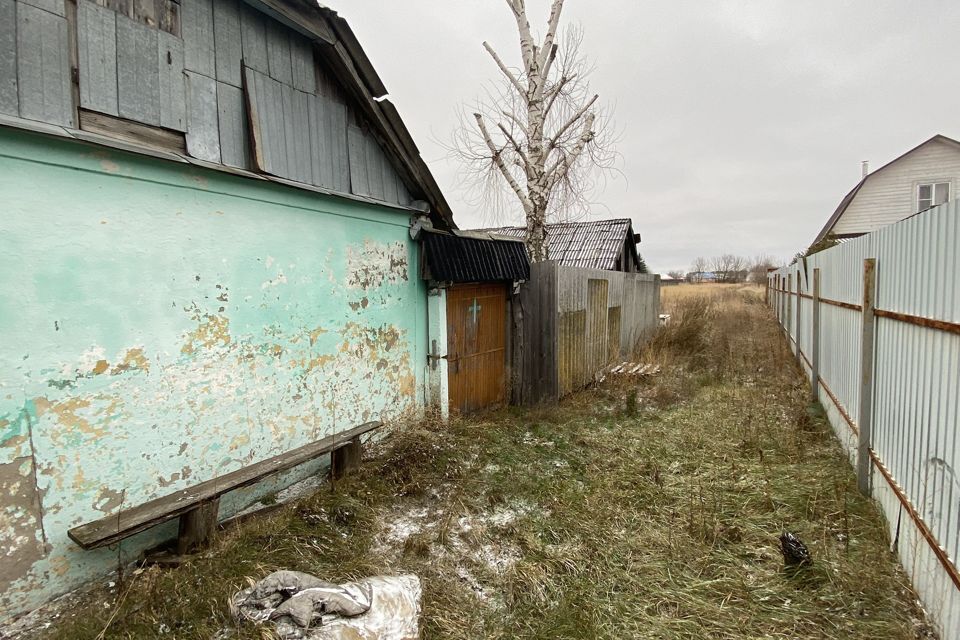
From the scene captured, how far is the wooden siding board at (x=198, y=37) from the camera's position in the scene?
124 inches

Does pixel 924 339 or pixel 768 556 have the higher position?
pixel 924 339

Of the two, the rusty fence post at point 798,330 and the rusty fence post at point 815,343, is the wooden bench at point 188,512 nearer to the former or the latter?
the rusty fence post at point 815,343

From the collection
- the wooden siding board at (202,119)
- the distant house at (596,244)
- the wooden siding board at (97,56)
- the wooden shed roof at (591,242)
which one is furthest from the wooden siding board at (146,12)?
the distant house at (596,244)

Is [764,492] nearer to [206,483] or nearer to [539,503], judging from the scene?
[539,503]

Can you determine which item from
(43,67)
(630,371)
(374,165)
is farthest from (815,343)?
(43,67)

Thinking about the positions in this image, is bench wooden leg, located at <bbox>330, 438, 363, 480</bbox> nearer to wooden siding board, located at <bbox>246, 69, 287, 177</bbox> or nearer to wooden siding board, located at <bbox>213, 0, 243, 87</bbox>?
wooden siding board, located at <bbox>246, 69, 287, 177</bbox>

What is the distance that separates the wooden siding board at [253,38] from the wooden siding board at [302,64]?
264mm

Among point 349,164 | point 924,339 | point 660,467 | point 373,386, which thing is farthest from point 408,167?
point 924,339

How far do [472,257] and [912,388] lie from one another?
4.18 meters

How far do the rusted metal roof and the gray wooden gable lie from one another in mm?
958

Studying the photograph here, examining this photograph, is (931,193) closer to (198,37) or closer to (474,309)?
(474,309)

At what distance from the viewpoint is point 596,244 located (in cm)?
1464

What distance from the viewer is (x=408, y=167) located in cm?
496

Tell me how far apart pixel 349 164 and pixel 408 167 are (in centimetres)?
75
